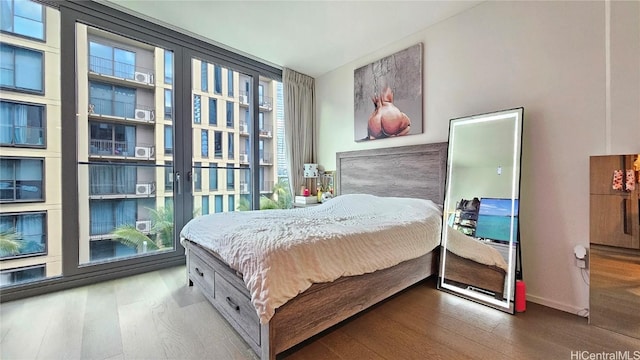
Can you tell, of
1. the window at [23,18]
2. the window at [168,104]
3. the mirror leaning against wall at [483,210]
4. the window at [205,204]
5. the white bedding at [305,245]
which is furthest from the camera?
the window at [205,204]

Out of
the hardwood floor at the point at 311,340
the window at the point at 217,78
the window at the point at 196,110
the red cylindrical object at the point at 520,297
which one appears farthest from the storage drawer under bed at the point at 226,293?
the window at the point at 217,78

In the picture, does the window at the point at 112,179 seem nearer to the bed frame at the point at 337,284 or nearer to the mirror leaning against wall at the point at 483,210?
the bed frame at the point at 337,284

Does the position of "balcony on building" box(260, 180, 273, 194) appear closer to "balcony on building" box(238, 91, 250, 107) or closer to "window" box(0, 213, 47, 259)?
"balcony on building" box(238, 91, 250, 107)

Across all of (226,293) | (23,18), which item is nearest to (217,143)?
(23,18)

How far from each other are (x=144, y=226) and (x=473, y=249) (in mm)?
3550

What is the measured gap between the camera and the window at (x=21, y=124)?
227 cm

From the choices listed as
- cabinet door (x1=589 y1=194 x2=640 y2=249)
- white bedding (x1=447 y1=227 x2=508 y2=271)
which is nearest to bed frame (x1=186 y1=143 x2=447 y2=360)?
white bedding (x1=447 y1=227 x2=508 y2=271)

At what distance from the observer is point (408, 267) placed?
2.24 m

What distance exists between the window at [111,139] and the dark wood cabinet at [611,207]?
4281 mm

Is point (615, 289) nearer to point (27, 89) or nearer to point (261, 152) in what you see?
point (261, 152)

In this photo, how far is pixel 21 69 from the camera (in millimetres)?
2330

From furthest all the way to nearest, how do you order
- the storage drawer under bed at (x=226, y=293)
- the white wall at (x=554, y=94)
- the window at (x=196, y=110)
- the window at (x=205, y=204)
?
the window at (x=205, y=204) → the window at (x=196, y=110) → the white wall at (x=554, y=94) → the storage drawer under bed at (x=226, y=293)

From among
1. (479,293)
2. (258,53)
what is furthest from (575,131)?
(258,53)

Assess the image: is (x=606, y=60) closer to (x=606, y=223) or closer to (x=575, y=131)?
(x=575, y=131)
